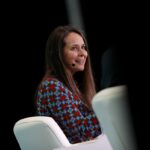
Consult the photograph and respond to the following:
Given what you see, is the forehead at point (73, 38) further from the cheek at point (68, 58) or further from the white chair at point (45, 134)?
the white chair at point (45, 134)

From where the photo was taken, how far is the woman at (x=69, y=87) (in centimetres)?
173

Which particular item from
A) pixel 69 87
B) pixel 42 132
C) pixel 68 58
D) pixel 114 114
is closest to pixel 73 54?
pixel 68 58

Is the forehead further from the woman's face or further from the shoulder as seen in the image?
the shoulder

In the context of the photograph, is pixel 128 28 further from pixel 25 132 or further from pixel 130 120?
pixel 25 132

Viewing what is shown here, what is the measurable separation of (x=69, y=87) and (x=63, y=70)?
0.09 metres

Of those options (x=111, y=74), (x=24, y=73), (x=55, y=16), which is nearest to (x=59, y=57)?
(x=111, y=74)

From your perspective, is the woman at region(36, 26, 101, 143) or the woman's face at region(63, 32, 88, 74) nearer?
the woman at region(36, 26, 101, 143)

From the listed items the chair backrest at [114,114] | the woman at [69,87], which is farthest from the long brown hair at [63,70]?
the chair backrest at [114,114]

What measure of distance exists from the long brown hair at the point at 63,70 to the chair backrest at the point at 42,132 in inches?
12.3

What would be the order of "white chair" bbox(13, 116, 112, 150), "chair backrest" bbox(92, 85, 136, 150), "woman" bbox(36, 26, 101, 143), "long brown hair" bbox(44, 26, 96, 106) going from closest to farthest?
"chair backrest" bbox(92, 85, 136, 150) < "white chair" bbox(13, 116, 112, 150) < "woman" bbox(36, 26, 101, 143) < "long brown hair" bbox(44, 26, 96, 106)

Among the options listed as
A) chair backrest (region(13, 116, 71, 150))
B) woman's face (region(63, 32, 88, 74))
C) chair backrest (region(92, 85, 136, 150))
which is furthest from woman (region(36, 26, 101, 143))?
chair backrest (region(92, 85, 136, 150))

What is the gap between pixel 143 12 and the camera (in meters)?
0.59

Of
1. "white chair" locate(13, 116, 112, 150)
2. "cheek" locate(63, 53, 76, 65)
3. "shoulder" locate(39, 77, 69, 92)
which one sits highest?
"cheek" locate(63, 53, 76, 65)

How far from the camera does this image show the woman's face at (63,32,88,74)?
195 cm
